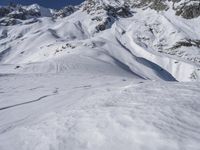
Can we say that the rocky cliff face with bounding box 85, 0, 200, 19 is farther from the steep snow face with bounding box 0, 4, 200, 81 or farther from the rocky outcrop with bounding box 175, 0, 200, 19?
the steep snow face with bounding box 0, 4, 200, 81

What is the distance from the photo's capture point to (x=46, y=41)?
384ft

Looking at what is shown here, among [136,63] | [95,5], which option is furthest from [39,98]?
[95,5]

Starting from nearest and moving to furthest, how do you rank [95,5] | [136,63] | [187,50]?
[136,63] < [187,50] < [95,5]

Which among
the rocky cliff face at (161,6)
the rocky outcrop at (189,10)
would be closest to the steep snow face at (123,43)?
the rocky outcrop at (189,10)

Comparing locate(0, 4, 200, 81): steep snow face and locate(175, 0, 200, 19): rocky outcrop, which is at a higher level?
locate(175, 0, 200, 19): rocky outcrop

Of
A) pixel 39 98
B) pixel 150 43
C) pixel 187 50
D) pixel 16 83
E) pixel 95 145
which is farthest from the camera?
pixel 150 43

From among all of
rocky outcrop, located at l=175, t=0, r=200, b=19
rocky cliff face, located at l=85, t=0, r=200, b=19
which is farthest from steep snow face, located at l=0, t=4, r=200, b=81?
rocky cliff face, located at l=85, t=0, r=200, b=19

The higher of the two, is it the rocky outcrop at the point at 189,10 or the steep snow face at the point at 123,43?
the rocky outcrop at the point at 189,10

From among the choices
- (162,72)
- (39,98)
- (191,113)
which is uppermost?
(191,113)

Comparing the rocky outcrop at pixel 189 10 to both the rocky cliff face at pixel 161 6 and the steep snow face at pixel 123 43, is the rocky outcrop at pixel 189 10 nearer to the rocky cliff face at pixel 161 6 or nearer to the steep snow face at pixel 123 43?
the rocky cliff face at pixel 161 6

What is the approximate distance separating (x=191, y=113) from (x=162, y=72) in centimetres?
6921

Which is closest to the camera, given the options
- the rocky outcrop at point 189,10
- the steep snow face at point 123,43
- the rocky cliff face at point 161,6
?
the steep snow face at point 123,43

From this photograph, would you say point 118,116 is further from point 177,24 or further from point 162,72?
point 177,24

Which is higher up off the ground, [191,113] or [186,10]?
[186,10]
